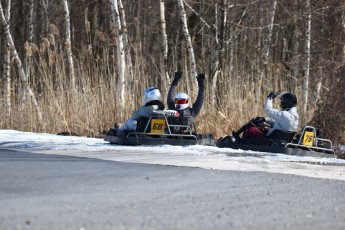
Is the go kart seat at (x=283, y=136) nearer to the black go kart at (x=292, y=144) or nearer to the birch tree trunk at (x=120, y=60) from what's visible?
the black go kart at (x=292, y=144)

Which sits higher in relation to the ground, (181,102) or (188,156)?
(181,102)

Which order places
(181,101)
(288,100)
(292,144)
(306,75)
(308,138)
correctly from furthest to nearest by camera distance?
(306,75) < (181,101) < (288,100) < (308,138) < (292,144)

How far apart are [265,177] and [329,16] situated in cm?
879

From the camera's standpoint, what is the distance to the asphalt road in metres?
7.29

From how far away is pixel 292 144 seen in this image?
16.1 meters

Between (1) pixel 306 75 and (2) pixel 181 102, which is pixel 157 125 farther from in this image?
(1) pixel 306 75

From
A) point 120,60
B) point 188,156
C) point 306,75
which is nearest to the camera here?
point 188,156

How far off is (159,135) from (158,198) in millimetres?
8675

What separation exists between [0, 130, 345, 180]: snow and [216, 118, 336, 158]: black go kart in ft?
1.50

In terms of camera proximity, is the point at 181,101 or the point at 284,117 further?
the point at 181,101

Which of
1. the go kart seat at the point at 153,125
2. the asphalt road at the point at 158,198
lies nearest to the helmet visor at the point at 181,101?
the go kart seat at the point at 153,125

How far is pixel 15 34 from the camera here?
42.2 meters

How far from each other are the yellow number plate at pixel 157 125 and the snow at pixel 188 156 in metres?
0.74

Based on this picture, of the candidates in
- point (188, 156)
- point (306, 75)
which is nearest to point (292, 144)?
point (188, 156)
